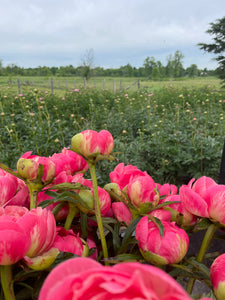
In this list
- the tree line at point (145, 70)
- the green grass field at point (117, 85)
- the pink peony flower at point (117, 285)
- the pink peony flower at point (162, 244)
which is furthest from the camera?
the tree line at point (145, 70)

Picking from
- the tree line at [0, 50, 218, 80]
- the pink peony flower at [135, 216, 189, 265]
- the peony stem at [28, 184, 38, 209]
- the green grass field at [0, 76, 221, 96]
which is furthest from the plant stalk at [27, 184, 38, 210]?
the tree line at [0, 50, 218, 80]

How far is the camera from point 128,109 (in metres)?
3.25

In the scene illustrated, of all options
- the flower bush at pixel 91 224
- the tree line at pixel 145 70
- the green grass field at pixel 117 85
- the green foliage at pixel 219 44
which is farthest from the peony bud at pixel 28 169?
the tree line at pixel 145 70

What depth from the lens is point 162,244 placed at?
23cm

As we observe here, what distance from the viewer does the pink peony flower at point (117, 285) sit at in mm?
111

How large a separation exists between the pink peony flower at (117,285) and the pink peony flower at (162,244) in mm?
115

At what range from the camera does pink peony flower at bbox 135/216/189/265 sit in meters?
0.23

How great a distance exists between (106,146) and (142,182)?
0.16ft

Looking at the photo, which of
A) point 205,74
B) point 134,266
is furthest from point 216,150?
point 205,74

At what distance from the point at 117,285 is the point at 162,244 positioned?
122 mm

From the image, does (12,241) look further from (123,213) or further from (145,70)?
(145,70)

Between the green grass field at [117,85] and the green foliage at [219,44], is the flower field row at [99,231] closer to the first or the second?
the green grass field at [117,85]

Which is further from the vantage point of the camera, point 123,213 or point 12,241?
point 123,213

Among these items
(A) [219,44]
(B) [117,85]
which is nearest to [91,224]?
(A) [219,44]
